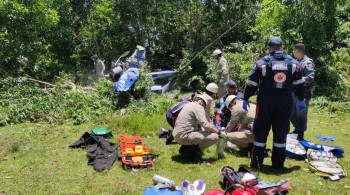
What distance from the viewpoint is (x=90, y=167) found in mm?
7766

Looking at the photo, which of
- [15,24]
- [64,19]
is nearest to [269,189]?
[15,24]

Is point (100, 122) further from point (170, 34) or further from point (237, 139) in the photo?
point (170, 34)

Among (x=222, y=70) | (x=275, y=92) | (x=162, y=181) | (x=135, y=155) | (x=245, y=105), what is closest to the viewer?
(x=162, y=181)

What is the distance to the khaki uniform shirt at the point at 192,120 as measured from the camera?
25.2ft

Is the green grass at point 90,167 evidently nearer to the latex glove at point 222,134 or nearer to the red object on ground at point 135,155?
the red object on ground at point 135,155

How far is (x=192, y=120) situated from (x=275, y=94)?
5.12 feet

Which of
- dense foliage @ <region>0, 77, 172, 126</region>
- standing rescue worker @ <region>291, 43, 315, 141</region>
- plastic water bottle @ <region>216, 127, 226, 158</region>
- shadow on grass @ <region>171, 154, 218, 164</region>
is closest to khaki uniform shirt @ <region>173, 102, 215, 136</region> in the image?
plastic water bottle @ <region>216, 127, 226, 158</region>

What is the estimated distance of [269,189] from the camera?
585cm

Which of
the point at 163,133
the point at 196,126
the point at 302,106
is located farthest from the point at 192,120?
the point at 302,106

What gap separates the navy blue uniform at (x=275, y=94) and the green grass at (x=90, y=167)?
1.58 ft

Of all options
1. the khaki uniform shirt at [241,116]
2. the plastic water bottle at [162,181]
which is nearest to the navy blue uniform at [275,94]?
the khaki uniform shirt at [241,116]

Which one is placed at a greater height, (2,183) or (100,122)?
(100,122)

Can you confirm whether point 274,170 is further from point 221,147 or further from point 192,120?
point 192,120

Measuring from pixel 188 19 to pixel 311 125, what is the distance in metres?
8.92
